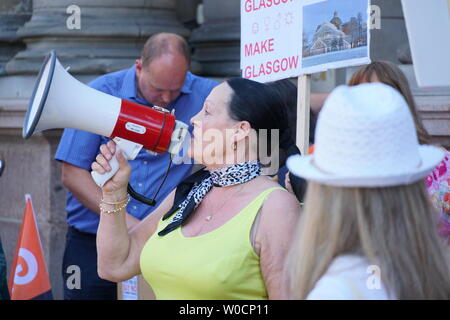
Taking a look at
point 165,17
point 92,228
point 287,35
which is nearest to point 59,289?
point 92,228

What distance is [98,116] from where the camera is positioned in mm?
3531

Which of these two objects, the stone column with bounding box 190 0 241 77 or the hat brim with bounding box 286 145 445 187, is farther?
the stone column with bounding box 190 0 241 77

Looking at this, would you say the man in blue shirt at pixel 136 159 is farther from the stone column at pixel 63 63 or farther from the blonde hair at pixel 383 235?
the blonde hair at pixel 383 235

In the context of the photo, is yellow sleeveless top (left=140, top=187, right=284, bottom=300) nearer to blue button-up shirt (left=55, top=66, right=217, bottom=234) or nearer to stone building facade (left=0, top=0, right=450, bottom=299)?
blue button-up shirt (left=55, top=66, right=217, bottom=234)

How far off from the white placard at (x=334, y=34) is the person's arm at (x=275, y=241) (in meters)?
1.04

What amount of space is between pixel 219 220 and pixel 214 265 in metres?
0.24

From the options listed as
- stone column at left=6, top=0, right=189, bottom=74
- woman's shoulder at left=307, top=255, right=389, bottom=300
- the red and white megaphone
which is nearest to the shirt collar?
the red and white megaphone

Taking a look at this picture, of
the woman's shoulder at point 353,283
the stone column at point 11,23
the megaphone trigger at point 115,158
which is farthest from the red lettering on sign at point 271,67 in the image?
the stone column at point 11,23

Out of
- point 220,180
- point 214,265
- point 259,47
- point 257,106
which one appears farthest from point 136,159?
point 214,265

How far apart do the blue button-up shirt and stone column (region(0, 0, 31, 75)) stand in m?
2.66

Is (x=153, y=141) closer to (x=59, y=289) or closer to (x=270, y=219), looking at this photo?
(x=270, y=219)

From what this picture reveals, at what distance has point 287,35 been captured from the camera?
13.6ft

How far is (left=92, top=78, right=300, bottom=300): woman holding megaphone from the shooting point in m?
2.94

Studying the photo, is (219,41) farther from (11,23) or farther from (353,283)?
(353,283)
